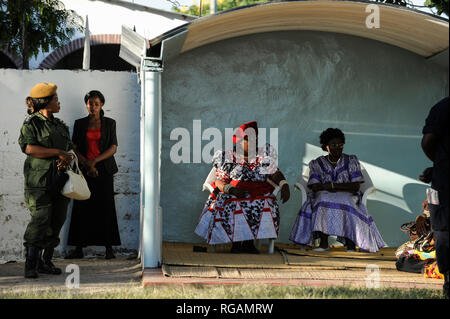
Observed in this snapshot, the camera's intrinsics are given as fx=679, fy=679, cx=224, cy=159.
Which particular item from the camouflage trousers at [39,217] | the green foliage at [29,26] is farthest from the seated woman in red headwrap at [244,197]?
the green foliage at [29,26]

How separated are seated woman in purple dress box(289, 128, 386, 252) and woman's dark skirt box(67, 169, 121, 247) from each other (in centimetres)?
225

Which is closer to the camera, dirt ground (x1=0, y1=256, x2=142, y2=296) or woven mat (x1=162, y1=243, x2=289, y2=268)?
dirt ground (x1=0, y1=256, x2=142, y2=296)

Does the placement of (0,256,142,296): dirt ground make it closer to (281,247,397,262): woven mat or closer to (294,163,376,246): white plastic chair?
(281,247,397,262): woven mat

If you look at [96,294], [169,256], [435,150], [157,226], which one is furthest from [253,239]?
[435,150]

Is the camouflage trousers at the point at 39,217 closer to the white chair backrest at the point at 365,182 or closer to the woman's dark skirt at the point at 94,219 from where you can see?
the woman's dark skirt at the point at 94,219

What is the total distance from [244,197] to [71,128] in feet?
7.34

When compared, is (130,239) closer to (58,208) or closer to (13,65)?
(58,208)

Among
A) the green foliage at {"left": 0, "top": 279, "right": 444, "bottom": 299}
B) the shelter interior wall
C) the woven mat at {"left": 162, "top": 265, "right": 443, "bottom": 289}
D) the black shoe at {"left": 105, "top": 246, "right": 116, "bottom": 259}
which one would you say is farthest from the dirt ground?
the shelter interior wall

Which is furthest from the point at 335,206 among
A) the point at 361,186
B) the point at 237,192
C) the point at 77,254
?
the point at 77,254

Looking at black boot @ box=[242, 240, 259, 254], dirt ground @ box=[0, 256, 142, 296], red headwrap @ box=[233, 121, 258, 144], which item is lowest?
dirt ground @ box=[0, 256, 142, 296]

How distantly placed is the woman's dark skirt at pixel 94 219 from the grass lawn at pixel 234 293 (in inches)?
88.1

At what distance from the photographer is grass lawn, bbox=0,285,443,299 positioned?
5.24 meters

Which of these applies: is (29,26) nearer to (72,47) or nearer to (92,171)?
(72,47)

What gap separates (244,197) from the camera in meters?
7.85
